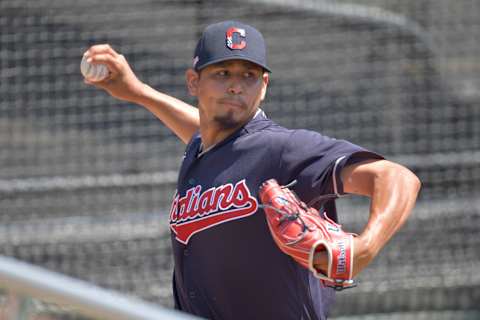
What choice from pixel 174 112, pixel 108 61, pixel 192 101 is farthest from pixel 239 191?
pixel 192 101

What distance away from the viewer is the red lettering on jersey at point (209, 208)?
2.45 meters

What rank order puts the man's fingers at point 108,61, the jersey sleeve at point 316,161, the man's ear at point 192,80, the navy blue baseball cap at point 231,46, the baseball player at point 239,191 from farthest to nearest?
the man's fingers at point 108,61
the man's ear at point 192,80
the navy blue baseball cap at point 231,46
the baseball player at point 239,191
the jersey sleeve at point 316,161

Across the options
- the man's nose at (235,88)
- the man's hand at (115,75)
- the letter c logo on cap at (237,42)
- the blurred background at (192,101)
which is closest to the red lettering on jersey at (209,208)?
the man's nose at (235,88)

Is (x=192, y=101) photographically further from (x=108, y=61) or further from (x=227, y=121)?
(x=227, y=121)

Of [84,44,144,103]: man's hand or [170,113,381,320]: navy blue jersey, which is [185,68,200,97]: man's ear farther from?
[84,44,144,103]: man's hand

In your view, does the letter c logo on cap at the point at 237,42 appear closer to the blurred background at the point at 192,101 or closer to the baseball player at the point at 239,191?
the baseball player at the point at 239,191

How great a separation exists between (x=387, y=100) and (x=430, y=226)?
37.7 inches

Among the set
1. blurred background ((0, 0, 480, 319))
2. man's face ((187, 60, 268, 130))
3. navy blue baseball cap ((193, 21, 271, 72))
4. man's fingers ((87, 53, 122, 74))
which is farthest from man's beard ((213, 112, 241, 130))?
blurred background ((0, 0, 480, 319))

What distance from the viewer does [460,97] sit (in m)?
6.60

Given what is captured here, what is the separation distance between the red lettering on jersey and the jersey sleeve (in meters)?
0.14

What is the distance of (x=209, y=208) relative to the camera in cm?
253

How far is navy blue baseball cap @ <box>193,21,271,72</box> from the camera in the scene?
8.28 ft

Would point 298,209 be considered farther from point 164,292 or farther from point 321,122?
point 321,122

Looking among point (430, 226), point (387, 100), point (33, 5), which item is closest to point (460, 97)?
point (387, 100)
